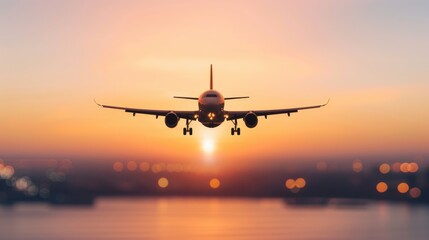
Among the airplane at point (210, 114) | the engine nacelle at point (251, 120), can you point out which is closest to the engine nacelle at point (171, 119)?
the airplane at point (210, 114)

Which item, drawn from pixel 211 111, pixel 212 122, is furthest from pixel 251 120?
pixel 212 122

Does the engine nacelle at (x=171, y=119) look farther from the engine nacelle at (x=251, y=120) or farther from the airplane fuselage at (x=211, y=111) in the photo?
the engine nacelle at (x=251, y=120)

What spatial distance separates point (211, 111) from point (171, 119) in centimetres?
900

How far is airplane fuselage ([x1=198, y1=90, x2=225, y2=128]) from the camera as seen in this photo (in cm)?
12469

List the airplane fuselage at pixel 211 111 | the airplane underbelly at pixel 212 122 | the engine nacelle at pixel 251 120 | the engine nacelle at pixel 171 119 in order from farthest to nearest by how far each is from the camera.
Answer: the engine nacelle at pixel 251 120 → the engine nacelle at pixel 171 119 → the airplane fuselage at pixel 211 111 → the airplane underbelly at pixel 212 122

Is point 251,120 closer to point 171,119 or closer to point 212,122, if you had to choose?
point 212,122

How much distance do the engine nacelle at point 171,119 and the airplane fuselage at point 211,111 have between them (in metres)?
5.44

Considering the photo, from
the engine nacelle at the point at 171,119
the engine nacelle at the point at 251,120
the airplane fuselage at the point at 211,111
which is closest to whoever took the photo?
the airplane fuselage at the point at 211,111

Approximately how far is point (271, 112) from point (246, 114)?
26.3 feet

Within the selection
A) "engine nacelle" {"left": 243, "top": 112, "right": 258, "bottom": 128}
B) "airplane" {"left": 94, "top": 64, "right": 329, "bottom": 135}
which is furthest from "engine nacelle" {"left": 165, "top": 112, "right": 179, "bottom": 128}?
"engine nacelle" {"left": 243, "top": 112, "right": 258, "bottom": 128}

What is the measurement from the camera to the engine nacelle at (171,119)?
129 m

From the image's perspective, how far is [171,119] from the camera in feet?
426

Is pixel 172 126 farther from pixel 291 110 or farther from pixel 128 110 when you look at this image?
pixel 291 110

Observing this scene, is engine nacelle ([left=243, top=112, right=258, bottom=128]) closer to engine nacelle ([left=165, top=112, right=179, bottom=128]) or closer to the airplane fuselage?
the airplane fuselage
